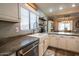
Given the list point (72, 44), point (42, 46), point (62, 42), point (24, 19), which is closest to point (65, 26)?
point (62, 42)

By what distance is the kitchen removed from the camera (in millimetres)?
1638

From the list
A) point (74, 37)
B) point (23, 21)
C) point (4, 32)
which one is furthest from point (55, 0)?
point (74, 37)

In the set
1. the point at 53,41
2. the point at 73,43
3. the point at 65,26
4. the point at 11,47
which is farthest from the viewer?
the point at 65,26

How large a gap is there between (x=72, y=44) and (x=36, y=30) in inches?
61.6

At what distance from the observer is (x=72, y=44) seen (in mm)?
3846

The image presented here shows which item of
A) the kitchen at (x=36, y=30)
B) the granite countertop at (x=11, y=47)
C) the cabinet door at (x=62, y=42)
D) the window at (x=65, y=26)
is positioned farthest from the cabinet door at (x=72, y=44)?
the granite countertop at (x=11, y=47)

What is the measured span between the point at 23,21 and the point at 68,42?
6.82ft

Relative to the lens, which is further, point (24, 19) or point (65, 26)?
point (65, 26)

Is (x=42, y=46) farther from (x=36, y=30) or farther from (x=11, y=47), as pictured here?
(x=11, y=47)

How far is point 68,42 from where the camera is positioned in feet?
13.0

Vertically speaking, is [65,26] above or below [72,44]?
above

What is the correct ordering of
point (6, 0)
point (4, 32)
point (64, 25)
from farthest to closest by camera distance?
1. point (64, 25)
2. point (4, 32)
3. point (6, 0)

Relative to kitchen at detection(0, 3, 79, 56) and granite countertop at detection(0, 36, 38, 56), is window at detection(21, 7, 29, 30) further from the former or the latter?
granite countertop at detection(0, 36, 38, 56)

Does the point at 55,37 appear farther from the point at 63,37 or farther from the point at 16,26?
→ the point at 16,26
